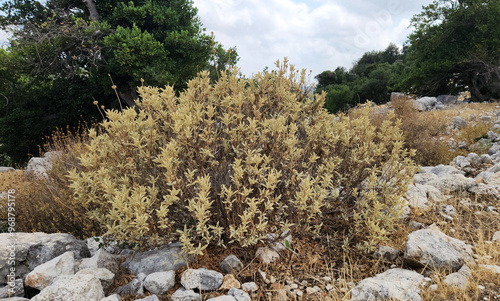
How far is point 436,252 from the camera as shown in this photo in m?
2.58

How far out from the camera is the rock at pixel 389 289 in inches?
84.9

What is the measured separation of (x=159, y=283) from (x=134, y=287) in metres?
0.23

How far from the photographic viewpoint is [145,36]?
1097 cm

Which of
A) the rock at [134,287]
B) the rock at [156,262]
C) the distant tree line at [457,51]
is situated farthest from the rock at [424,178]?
the distant tree line at [457,51]

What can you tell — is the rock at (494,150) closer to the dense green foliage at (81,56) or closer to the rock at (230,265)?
the rock at (230,265)

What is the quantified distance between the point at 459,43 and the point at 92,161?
1961 cm

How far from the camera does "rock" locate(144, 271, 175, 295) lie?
230 centimetres

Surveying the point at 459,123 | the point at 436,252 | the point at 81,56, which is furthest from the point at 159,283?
the point at 81,56

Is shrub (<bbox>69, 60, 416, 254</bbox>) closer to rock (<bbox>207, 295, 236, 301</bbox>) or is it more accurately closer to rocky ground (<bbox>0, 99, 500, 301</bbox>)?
rocky ground (<bbox>0, 99, 500, 301</bbox>)

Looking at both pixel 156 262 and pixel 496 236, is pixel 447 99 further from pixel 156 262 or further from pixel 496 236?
pixel 156 262

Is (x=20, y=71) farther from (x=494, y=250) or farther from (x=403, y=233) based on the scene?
(x=494, y=250)

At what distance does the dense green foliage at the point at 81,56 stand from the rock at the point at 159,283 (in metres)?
9.71

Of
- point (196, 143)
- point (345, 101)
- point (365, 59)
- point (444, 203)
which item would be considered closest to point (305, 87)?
point (196, 143)

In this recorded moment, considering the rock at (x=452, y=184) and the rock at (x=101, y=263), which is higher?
the rock at (x=452, y=184)
